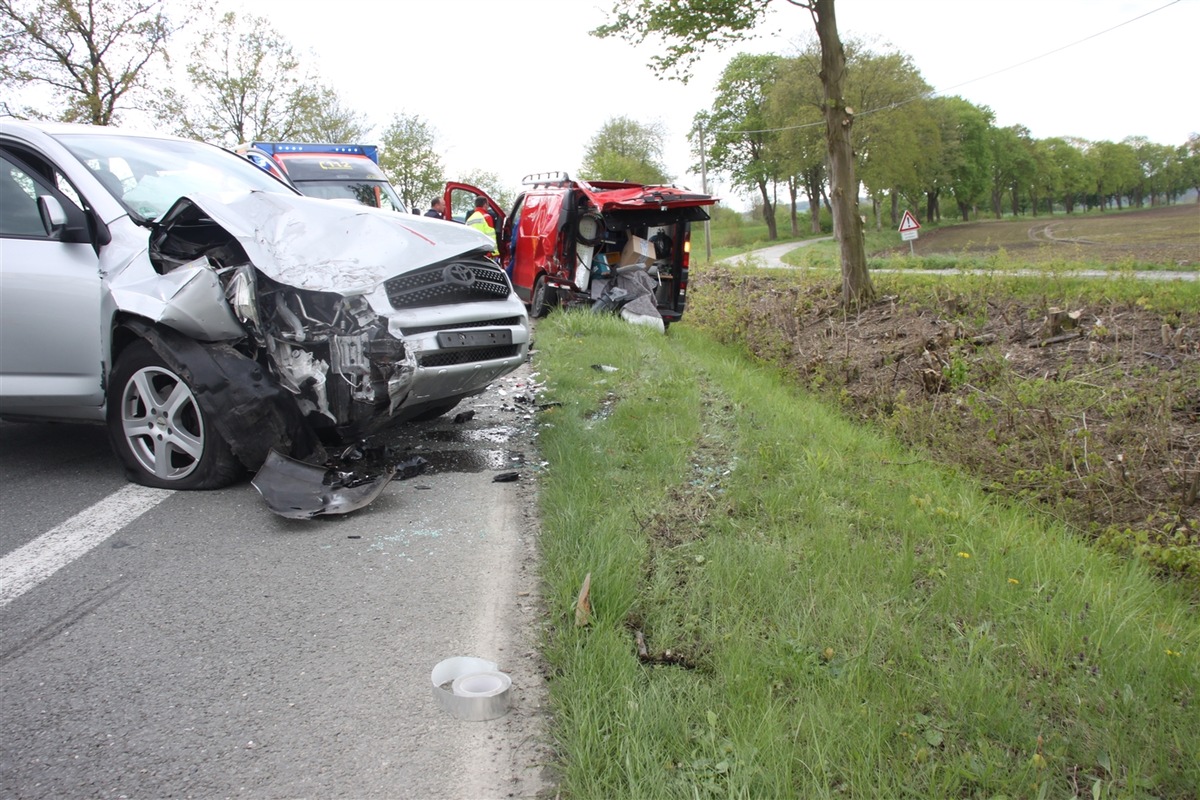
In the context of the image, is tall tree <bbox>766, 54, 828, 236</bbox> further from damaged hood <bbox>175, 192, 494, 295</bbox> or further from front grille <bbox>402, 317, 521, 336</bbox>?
damaged hood <bbox>175, 192, 494, 295</bbox>

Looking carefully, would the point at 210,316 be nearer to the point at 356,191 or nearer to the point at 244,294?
the point at 244,294

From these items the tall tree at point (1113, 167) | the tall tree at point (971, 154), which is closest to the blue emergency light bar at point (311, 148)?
the tall tree at point (971, 154)

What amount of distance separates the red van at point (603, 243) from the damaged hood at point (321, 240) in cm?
622

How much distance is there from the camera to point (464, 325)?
491cm

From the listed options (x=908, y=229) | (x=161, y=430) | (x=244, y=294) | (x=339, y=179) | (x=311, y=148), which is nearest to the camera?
(x=244, y=294)

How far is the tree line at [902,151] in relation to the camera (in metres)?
55.0

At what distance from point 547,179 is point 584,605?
1011 cm

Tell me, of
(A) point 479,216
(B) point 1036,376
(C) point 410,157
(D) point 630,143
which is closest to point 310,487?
(B) point 1036,376

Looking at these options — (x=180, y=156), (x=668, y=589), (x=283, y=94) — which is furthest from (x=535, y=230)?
(x=283, y=94)

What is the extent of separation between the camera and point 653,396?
7281 mm

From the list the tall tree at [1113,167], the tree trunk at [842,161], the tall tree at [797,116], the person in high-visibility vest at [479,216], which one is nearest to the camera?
the tree trunk at [842,161]

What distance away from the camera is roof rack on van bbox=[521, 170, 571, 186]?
11906mm

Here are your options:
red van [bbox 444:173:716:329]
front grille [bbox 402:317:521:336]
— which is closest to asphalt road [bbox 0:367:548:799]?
front grille [bbox 402:317:521:336]

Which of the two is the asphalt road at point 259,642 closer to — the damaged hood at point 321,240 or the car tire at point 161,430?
the car tire at point 161,430
